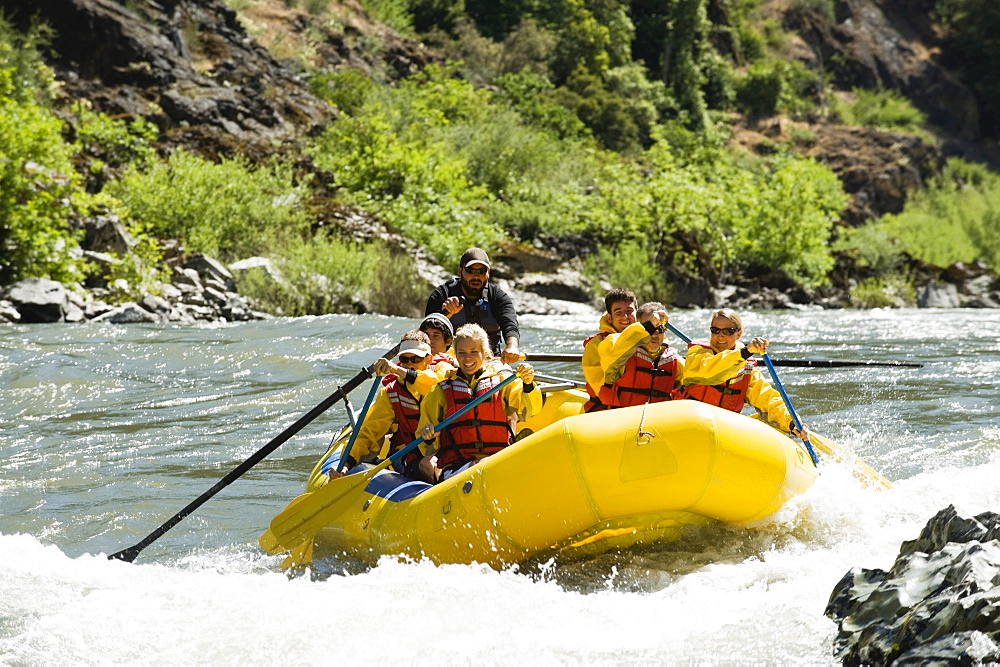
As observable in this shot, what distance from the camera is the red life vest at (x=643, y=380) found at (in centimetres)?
452

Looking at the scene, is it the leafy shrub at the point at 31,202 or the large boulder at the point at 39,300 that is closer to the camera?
the large boulder at the point at 39,300

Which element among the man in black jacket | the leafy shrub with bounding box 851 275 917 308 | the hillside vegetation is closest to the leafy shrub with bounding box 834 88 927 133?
the hillside vegetation

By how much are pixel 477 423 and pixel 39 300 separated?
9009mm

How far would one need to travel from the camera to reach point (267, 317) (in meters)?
12.7

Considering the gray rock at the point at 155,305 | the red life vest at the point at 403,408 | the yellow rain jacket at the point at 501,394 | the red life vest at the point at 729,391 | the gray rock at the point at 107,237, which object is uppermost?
the red life vest at the point at 729,391

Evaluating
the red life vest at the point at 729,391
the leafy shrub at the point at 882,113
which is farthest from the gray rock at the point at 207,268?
the leafy shrub at the point at 882,113

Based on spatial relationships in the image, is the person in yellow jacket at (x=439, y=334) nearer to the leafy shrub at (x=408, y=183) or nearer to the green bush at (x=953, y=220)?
the leafy shrub at (x=408, y=183)

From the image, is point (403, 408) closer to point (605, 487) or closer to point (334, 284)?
point (605, 487)

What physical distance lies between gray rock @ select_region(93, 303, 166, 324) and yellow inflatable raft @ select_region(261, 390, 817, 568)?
893 centimetres

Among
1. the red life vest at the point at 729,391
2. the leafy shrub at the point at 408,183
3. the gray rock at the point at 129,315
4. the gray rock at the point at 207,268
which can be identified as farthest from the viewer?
the leafy shrub at the point at 408,183

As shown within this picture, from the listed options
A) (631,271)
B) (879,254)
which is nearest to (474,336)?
(631,271)

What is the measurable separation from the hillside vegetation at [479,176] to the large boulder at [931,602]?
1094 centimetres

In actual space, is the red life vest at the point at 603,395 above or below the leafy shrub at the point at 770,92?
below

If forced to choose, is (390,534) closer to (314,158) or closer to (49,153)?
(49,153)
